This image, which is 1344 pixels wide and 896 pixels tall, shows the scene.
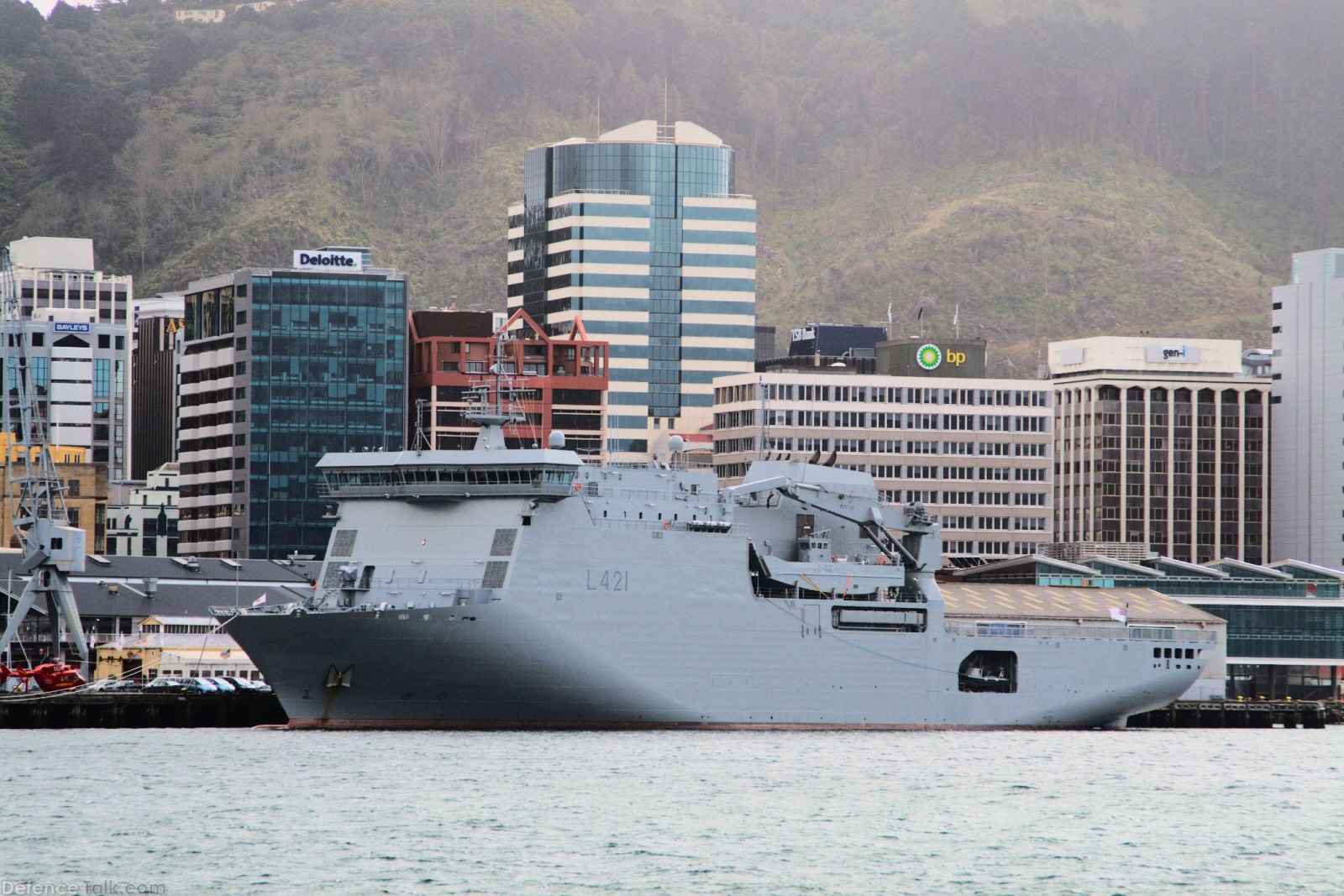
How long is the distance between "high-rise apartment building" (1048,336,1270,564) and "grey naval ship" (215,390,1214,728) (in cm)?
9703

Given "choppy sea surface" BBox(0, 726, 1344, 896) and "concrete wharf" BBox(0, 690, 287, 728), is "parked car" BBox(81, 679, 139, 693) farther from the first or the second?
"choppy sea surface" BBox(0, 726, 1344, 896)

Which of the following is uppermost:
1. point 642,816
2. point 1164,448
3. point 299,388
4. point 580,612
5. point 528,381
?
point 528,381

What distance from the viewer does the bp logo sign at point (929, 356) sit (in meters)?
182

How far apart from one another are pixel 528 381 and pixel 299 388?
66.6 feet

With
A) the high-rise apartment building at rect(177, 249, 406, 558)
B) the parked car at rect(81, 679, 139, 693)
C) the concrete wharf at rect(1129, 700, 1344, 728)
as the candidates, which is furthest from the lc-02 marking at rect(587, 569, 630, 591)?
the high-rise apartment building at rect(177, 249, 406, 558)

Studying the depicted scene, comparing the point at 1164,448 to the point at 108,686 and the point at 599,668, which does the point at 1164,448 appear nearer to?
the point at 108,686

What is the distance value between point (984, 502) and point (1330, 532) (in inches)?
1424

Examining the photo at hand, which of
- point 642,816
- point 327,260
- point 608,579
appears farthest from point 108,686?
point 327,260

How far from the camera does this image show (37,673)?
101 meters

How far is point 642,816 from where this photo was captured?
63.5 meters

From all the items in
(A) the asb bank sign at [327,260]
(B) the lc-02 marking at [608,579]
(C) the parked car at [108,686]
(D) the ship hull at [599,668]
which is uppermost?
(A) the asb bank sign at [327,260]

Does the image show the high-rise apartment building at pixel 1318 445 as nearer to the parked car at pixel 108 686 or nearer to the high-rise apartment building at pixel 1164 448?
the high-rise apartment building at pixel 1164 448

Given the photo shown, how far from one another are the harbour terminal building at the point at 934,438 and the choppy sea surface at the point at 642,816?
88.6 metres

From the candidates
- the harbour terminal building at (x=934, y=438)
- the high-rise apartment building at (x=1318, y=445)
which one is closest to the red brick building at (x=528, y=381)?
the harbour terminal building at (x=934, y=438)
